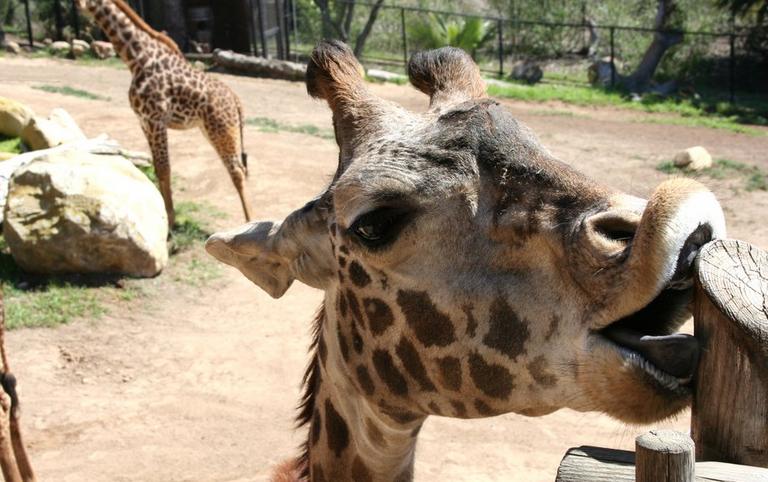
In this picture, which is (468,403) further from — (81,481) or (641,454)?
(81,481)

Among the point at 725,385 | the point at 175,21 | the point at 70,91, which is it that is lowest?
the point at 70,91

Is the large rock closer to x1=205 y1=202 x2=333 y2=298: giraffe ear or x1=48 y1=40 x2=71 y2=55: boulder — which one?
x1=205 y1=202 x2=333 y2=298: giraffe ear

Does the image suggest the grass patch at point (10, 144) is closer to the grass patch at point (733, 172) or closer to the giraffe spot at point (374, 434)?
the grass patch at point (733, 172)

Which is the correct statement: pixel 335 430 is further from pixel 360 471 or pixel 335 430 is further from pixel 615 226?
pixel 615 226

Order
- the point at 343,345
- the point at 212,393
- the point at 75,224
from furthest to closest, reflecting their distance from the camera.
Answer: the point at 75,224
the point at 212,393
the point at 343,345

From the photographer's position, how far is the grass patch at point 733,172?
13430mm

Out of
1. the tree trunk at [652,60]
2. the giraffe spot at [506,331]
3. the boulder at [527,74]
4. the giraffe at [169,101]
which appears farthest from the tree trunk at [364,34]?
the giraffe spot at [506,331]

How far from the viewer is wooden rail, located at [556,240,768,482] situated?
1.79 m

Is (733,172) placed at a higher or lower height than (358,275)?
lower

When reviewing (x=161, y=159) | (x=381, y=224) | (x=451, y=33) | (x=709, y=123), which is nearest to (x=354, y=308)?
(x=381, y=224)

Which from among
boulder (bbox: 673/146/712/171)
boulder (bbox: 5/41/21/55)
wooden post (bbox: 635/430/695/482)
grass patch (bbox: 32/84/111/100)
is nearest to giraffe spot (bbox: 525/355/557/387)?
wooden post (bbox: 635/430/695/482)

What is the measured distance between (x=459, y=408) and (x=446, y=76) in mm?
1201

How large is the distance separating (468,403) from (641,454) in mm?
797

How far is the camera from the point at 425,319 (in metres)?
2.56
